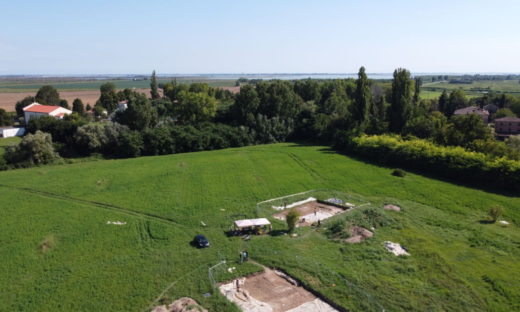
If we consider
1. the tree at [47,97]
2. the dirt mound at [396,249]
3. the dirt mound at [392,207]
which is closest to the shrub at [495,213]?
the dirt mound at [392,207]

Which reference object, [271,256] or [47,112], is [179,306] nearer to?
[271,256]

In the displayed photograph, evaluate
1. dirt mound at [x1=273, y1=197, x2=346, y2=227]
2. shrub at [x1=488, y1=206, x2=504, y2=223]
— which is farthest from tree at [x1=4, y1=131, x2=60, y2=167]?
shrub at [x1=488, y1=206, x2=504, y2=223]

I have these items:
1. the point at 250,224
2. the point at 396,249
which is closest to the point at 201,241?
the point at 250,224

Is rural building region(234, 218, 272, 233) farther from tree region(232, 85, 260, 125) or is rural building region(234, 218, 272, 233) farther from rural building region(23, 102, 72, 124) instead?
rural building region(23, 102, 72, 124)

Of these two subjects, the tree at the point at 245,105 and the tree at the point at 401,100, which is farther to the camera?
the tree at the point at 245,105

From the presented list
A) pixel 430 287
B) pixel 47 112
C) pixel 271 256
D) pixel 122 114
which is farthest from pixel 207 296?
pixel 47 112

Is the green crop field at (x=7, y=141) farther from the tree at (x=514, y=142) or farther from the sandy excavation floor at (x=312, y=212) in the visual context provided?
the tree at (x=514, y=142)
